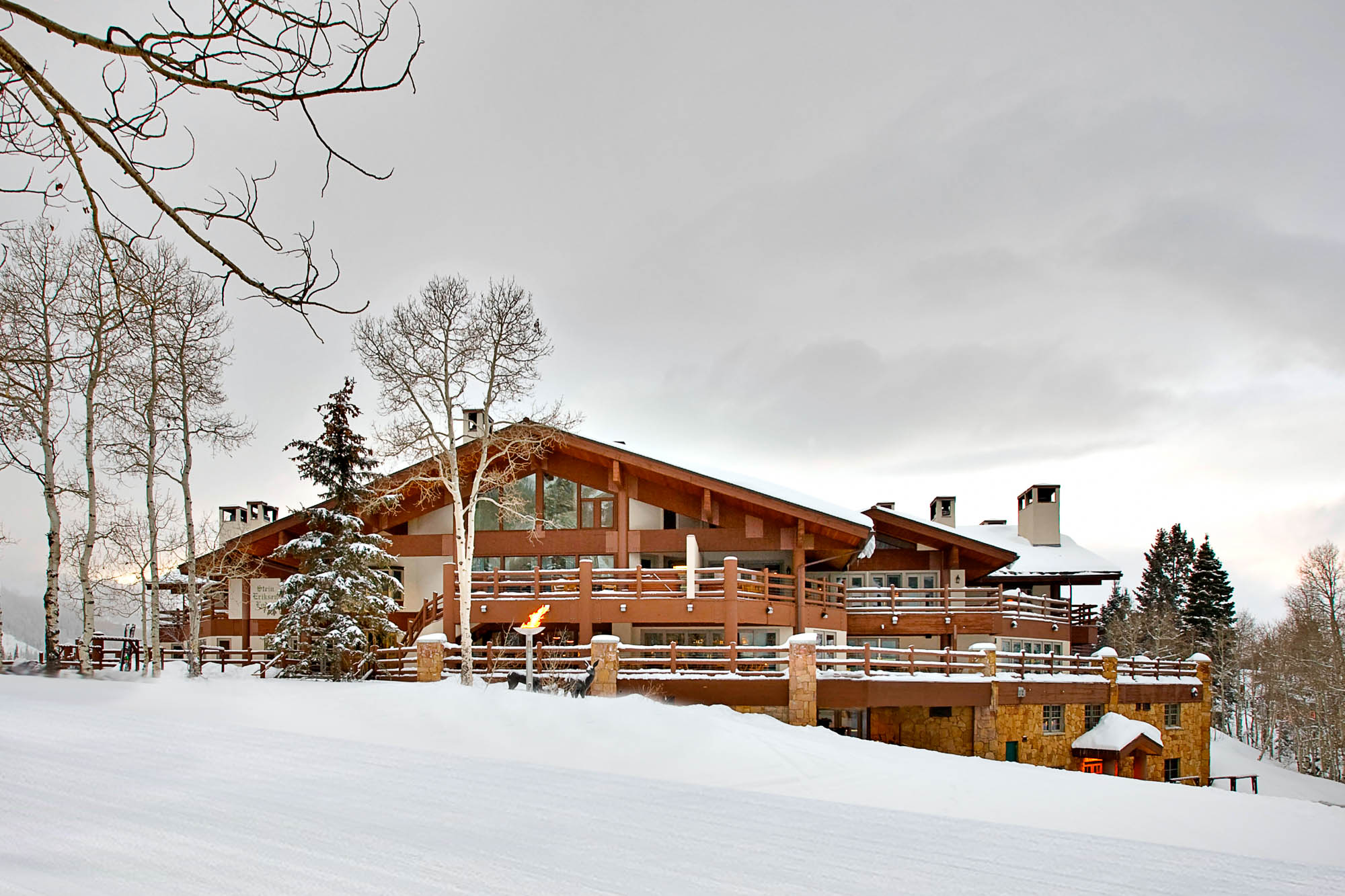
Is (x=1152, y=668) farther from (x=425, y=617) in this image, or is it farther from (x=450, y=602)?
(x=425, y=617)

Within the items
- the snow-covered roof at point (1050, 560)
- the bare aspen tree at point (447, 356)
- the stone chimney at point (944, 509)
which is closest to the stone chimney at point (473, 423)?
the bare aspen tree at point (447, 356)

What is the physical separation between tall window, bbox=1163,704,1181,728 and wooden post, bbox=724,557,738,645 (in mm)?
14814

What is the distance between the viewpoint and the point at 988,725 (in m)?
22.6

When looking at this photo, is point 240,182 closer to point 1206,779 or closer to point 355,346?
point 355,346

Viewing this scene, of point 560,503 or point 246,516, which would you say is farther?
point 246,516

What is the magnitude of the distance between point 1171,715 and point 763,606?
1429cm

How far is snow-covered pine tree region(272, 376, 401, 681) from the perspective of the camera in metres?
21.8

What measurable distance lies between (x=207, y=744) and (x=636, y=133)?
12221 millimetres

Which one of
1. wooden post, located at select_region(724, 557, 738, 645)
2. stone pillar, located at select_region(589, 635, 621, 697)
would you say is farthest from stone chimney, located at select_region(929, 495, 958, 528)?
stone pillar, located at select_region(589, 635, 621, 697)

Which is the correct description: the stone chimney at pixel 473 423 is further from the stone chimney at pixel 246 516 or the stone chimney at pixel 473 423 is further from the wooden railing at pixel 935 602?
the stone chimney at pixel 246 516

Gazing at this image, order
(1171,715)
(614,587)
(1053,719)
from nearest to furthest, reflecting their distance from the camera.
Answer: (614,587) < (1053,719) < (1171,715)

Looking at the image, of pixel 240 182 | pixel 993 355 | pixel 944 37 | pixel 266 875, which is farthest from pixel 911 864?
pixel 993 355

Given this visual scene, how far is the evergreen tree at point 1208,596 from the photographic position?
5891 centimetres

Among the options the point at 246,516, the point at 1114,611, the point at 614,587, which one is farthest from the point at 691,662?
the point at 1114,611
